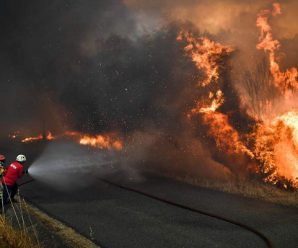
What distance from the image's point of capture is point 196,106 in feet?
54.1

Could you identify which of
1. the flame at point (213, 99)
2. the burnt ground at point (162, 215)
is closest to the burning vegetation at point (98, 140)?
the flame at point (213, 99)

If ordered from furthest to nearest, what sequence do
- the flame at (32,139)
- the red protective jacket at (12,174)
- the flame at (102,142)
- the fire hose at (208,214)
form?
the flame at (32,139) → the flame at (102,142) → the red protective jacket at (12,174) → the fire hose at (208,214)

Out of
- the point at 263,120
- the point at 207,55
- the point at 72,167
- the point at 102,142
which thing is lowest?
the point at 72,167

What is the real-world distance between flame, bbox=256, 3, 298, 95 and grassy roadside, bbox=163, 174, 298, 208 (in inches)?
158

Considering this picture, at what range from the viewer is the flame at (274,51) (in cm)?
1327

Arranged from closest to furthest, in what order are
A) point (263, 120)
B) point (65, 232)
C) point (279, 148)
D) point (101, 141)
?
point (65, 232) < point (279, 148) < point (263, 120) < point (101, 141)

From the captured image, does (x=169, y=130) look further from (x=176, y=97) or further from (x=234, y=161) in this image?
(x=234, y=161)

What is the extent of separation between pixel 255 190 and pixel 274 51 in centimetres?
620

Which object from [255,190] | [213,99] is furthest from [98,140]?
[255,190]

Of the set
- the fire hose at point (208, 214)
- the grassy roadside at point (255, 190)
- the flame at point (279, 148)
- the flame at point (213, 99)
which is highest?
the flame at point (213, 99)

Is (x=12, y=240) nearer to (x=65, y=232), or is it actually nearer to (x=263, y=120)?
(x=65, y=232)

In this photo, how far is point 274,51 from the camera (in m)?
14.1

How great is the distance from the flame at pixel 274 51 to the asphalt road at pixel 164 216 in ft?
17.7

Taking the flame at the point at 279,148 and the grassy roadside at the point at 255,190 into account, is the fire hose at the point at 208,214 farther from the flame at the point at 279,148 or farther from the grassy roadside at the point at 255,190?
the flame at the point at 279,148
